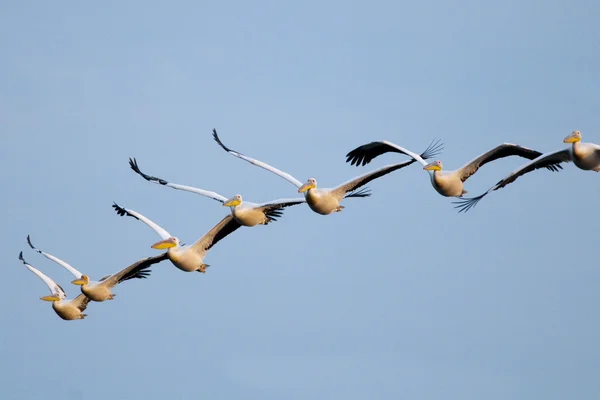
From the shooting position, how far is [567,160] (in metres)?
29.9

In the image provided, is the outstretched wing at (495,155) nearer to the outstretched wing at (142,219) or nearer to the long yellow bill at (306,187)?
the long yellow bill at (306,187)

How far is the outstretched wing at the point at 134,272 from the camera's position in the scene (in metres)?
34.1

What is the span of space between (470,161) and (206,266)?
5807 mm

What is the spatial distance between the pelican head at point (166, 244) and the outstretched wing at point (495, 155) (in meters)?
5.94

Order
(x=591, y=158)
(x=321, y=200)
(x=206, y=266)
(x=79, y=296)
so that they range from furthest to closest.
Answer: (x=79, y=296) < (x=206, y=266) < (x=321, y=200) < (x=591, y=158)

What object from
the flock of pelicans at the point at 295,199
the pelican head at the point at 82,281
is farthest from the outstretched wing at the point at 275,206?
the pelican head at the point at 82,281

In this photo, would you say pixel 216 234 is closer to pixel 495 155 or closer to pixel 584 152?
pixel 495 155

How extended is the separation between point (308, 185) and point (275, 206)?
3.35 feet

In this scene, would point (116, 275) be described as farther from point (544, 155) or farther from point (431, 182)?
point (544, 155)

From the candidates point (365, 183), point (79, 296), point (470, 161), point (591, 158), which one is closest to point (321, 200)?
point (365, 183)

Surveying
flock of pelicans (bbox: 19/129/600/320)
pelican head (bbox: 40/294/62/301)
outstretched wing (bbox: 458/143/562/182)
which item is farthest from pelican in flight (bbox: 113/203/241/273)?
outstretched wing (bbox: 458/143/562/182)

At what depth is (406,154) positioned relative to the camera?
1251 inches

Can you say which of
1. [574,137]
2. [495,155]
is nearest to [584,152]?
[574,137]

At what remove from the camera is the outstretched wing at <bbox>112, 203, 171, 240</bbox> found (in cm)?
3413
